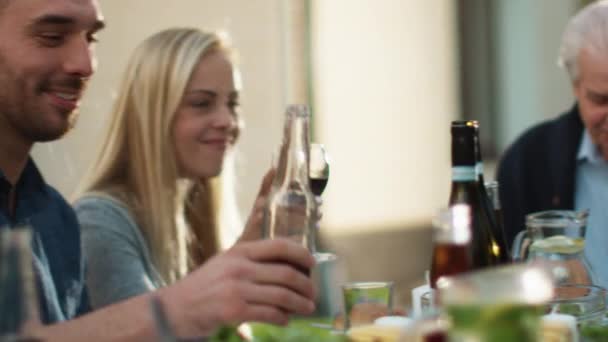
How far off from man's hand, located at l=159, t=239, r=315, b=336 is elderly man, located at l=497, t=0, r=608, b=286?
182 centimetres

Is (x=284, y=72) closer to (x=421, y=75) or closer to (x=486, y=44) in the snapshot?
(x=421, y=75)

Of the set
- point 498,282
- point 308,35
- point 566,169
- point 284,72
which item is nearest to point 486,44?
point 308,35

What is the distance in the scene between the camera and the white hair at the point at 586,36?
10.8 feet

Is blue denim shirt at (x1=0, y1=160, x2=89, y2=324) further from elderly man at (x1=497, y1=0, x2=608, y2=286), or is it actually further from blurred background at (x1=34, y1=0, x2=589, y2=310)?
blurred background at (x1=34, y1=0, x2=589, y2=310)

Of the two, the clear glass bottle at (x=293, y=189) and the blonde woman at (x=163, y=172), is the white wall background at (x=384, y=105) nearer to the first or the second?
the blonde woman at (x=163, y=172)

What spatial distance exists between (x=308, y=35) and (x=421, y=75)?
1.34m

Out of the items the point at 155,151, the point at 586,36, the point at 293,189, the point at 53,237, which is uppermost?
the point at 586,36

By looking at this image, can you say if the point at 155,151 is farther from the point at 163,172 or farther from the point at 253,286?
the point at 253,286

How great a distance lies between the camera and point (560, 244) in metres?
1.98

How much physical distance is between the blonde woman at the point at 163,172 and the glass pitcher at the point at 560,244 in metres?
1.17

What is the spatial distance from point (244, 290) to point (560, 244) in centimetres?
85

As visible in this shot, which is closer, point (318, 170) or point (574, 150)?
point (318, 170)

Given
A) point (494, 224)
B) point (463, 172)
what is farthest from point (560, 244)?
point (463, 172)

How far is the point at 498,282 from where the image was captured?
971 mm
